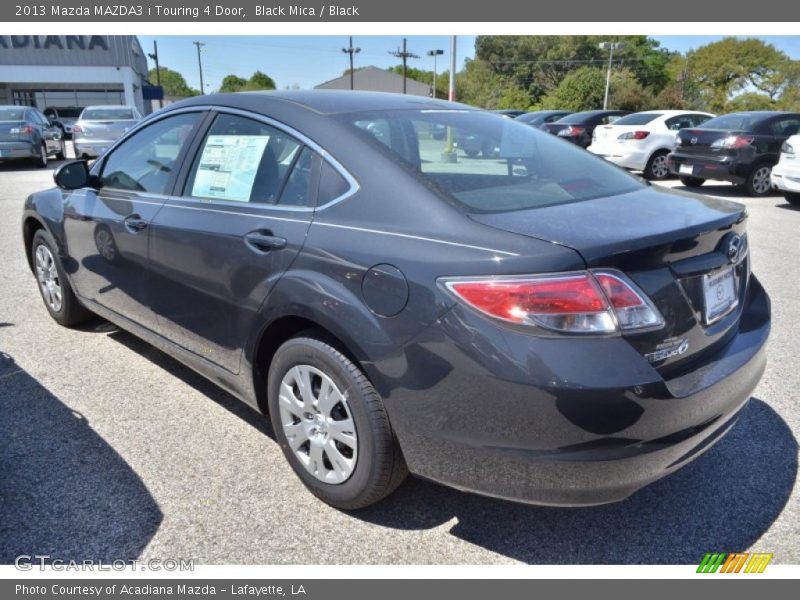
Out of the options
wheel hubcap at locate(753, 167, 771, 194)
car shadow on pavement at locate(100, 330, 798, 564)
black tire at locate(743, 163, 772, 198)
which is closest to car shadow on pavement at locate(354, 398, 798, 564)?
car shadow on pavement at locate(100, 330, 798, 564)

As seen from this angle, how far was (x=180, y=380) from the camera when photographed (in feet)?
12.5

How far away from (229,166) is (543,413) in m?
1.86

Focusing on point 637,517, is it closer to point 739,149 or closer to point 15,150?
point 739,149

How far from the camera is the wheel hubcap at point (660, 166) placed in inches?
536

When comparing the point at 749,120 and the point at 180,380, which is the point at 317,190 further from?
the point at 749,120

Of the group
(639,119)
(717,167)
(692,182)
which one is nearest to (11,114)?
(639,119)

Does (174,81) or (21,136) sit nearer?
(21,136)

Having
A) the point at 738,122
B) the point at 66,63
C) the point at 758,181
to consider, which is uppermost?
the point at 66,63

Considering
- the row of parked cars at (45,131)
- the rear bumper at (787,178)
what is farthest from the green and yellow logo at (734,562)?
the row of parked cars at (45,131)

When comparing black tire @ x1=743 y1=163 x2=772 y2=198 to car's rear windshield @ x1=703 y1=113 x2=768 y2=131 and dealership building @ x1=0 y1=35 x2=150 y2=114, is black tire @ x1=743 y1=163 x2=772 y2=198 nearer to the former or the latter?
car's rear windshield @ x1=703 y1=113 x2=768 y2=131

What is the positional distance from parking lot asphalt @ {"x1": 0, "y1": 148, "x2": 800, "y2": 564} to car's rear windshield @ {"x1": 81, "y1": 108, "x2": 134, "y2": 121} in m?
15.3

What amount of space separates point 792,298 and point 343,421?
4.59 meters

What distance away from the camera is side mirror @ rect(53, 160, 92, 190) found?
3859mm

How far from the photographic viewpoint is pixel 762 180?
1151 centimetres
